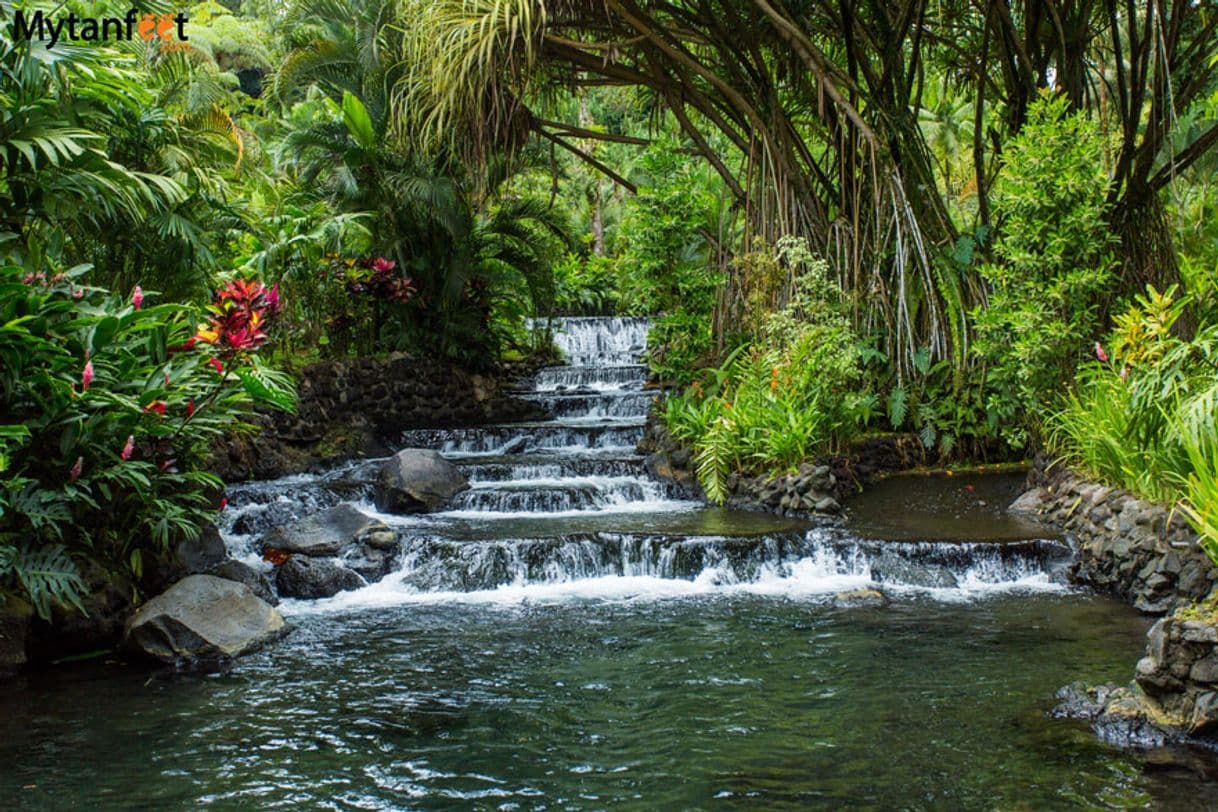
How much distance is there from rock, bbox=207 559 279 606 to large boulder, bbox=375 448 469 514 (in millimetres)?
2635

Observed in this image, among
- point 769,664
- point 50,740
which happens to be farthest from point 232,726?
point 769,664

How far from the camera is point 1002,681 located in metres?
5.40

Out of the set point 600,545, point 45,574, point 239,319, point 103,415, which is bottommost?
point 600,545

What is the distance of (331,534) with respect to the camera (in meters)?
8.68

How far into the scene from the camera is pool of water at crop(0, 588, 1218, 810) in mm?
4199

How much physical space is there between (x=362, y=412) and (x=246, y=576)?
674cm

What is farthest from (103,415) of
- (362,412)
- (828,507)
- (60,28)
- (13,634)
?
(362,412)

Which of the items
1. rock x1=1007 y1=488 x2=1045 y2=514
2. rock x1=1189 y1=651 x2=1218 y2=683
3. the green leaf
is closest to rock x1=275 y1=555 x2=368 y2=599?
rock x1=1007 y1=488 x2=1045 y2=514

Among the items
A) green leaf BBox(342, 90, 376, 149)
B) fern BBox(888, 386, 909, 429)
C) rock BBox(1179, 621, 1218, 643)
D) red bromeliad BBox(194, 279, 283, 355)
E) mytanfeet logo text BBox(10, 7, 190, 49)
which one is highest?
green leaf BBox(342, 90, 376, 149)

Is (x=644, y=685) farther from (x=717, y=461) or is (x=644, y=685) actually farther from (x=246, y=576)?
(x=717, y=461)

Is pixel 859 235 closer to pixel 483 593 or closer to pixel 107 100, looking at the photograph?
pixel 483 593

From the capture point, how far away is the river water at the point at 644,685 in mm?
4254

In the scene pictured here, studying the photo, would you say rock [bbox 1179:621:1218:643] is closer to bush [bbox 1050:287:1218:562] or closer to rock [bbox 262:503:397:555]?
bush [bbox 1050:287:1218:562]

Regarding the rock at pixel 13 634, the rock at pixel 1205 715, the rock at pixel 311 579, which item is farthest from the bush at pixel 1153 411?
the rock at pixel 13 634
